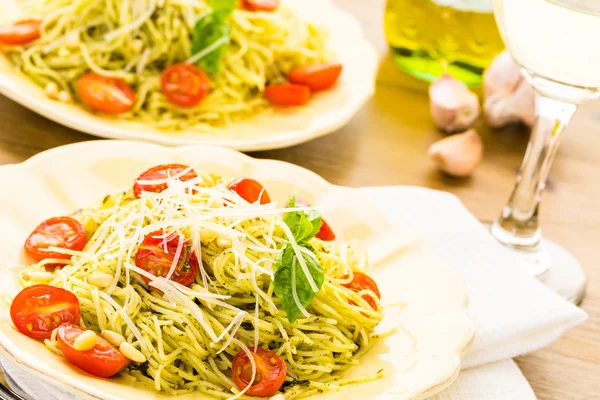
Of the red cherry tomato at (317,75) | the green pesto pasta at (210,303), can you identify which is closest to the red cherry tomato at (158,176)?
the green pesto pasta at (210,303)

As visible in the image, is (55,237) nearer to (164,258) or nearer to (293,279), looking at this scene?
(164,258)

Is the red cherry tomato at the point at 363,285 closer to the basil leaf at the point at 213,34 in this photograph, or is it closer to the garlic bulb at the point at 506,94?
the basil leaf at the point at 213,34

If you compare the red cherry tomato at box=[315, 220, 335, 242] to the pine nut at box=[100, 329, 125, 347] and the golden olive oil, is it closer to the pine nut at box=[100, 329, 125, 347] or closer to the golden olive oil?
the pine nut at box=[100, 329, 125, 347]

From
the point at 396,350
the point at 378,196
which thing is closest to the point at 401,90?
the point at 378,196

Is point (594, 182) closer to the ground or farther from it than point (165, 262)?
closer to the ground

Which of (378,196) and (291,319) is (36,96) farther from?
(291,319)

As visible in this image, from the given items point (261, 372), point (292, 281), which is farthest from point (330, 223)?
point (261, 372)

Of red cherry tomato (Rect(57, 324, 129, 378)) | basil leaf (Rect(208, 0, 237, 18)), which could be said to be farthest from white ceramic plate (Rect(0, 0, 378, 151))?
red cherry tomato (Rect(57, 324, 129, 378))
